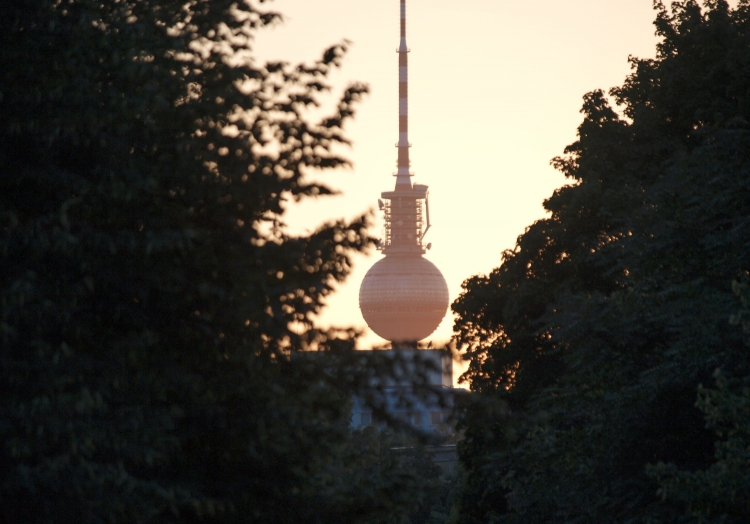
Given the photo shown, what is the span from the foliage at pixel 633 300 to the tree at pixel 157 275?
6.41 ft

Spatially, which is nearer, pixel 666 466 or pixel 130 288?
pixel 130 288

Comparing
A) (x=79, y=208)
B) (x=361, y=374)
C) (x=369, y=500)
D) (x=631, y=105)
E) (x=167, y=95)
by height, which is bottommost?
(x=369, y=500)

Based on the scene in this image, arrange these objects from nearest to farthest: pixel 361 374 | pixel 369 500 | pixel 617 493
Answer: pixel 361 374
pixel 369 500
pixel 617 493

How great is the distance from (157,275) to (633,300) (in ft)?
44.1

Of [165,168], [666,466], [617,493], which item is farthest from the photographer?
[617,493]

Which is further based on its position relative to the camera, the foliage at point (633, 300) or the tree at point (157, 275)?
the foliage at point (633, 300)

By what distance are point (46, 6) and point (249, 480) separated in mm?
4091

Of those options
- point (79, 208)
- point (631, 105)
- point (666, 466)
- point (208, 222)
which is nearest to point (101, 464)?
point (79, 208)

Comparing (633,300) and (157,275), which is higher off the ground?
(633,300)

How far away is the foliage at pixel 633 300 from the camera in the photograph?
756 inches

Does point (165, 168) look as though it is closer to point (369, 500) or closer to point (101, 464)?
point (101, 464)

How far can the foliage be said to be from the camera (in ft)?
63.0

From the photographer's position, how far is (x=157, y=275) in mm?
9398

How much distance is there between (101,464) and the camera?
326 inches
